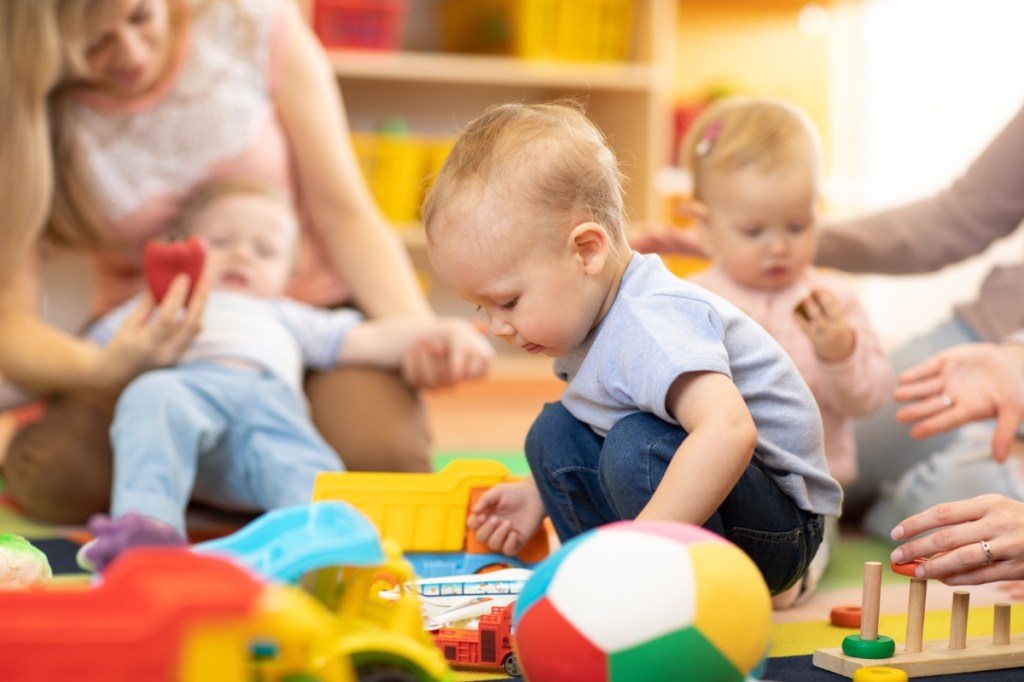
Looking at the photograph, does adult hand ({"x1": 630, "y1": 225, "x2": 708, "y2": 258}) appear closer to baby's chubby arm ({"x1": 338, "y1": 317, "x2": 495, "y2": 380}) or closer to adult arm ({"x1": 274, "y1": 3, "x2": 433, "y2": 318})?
baby's chubby arm ({"x1": 338, "y1": 317, "x2": 495, "y2": 380})

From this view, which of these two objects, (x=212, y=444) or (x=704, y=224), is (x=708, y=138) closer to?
(x=704, y=224)

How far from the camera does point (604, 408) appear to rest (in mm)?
1092

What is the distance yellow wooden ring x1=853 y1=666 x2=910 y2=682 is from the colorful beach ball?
0.58 feet

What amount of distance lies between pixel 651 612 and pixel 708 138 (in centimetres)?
92

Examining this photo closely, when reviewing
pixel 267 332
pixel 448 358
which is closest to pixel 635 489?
pixel 448 358

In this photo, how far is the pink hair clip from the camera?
5.08ft

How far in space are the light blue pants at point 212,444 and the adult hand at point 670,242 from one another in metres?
0.52

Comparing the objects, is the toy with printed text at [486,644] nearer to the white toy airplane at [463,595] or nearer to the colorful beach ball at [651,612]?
the white toy airplane at [463,595]

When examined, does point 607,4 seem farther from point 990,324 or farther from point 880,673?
point 880,673

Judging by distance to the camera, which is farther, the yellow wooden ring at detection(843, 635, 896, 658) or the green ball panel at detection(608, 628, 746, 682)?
the yellow wooden ring at detection(843, 635, 896, 658)

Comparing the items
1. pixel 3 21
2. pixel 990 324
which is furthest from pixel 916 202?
pixel 3 21

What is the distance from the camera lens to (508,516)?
1.24 meters

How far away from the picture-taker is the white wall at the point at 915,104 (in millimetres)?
2996

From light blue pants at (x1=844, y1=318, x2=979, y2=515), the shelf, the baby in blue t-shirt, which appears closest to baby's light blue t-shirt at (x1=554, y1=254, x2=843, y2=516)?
the baby in blue t-shirt
